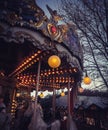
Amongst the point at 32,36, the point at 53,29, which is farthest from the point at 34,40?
the point at 53,29

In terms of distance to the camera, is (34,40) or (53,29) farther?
(53,29)

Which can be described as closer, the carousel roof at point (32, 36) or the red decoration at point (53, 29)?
the carousel roof at point (32, 36)

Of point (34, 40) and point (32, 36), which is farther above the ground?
point (32, 36)

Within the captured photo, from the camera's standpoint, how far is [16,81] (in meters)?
12.0

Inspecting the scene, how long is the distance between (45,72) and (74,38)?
3737 millimetres

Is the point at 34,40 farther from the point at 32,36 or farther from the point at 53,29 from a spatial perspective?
the point at 53,29

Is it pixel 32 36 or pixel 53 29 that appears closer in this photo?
pixel 32 36

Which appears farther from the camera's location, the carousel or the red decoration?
the red decoration

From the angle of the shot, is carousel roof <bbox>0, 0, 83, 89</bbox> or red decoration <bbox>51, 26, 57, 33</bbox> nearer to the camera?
carousel roof <bbox>0, 0, 83, 89</bbox>

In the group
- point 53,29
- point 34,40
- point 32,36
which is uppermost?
point 53,29

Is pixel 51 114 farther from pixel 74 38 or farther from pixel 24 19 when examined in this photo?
pixel 24 19

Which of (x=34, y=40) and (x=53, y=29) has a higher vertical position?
(x=53, y=29)

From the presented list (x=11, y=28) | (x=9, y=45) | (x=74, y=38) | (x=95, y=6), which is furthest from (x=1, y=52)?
(x=95, y=6)

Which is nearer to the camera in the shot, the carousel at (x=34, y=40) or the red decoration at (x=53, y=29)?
the carousel at (x=34, y=40)
